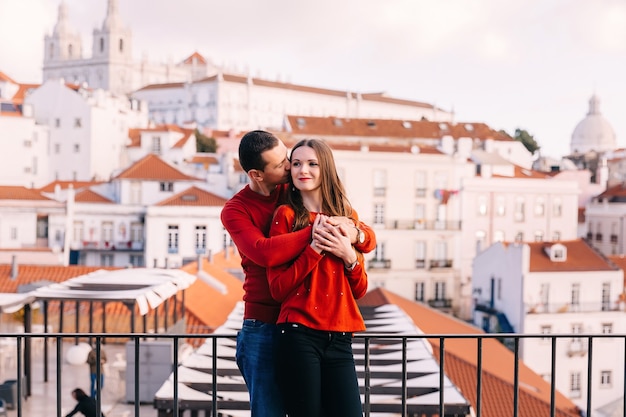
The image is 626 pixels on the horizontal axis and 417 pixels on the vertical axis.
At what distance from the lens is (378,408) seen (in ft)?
32.7

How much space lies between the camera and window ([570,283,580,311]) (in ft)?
121

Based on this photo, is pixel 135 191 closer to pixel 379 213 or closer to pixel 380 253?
pixel 379 213

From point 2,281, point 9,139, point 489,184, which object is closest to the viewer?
point 2,281

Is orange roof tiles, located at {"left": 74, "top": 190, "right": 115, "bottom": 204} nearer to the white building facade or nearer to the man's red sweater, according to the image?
the white building facade

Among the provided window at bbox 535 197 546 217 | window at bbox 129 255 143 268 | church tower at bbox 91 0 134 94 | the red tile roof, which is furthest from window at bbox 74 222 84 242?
church tower at bbox 91 0 134 94

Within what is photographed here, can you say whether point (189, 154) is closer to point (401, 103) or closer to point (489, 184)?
point (489, 184)

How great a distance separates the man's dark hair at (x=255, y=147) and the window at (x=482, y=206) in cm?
4890

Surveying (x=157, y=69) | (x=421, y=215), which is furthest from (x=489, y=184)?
(x=157, y=69)

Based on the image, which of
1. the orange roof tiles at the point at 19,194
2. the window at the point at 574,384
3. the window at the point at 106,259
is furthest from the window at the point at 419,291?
the orange roof tiles at the point at 19,194

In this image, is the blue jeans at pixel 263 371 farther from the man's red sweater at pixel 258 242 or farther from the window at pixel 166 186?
the window at pixel 166 186

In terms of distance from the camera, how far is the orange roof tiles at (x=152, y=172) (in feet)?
173

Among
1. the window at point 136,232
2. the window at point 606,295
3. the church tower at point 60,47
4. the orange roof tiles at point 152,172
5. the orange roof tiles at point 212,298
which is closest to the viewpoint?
the orange roof tiles at point 212,298

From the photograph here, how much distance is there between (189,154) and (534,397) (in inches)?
2227

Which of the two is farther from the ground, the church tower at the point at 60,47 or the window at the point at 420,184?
the church tower at the point at 60,47
